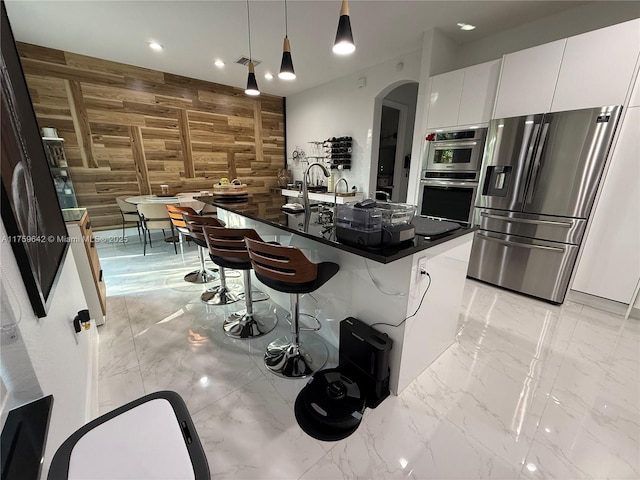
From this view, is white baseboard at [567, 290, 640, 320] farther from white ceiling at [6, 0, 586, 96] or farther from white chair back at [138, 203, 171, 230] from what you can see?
white chair back at [138, 203, 171, 230]

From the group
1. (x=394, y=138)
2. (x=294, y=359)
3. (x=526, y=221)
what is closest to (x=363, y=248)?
(x=294, y=359)

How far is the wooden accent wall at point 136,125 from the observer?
12.6 ft

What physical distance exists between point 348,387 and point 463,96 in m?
3.29

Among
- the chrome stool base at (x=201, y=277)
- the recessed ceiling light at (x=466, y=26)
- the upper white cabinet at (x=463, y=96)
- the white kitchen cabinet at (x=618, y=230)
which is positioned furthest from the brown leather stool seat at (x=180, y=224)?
the white kitchen cabinet at (x=618, y=230)

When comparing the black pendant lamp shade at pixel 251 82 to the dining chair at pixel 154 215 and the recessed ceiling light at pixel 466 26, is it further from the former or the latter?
the recessed ceiling light at pixel 466 26

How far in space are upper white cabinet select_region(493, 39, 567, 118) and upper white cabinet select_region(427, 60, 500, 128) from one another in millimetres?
118

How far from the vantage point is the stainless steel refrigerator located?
2.30 m

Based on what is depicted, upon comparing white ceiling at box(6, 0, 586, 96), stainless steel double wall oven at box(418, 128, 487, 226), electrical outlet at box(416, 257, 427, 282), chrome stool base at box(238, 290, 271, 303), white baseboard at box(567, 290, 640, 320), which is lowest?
chrome stool base at box(238, 290, 271, 303)

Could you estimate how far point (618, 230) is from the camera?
91.0 inches

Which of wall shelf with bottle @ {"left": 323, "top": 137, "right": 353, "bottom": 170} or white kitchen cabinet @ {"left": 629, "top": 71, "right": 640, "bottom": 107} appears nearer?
white kitchen cabinet @ {"left": 629, "top": 71, "right": 640, "bottom": 107}

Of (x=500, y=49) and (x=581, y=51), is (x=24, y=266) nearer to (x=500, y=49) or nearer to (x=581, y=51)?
(x=581, y=51)

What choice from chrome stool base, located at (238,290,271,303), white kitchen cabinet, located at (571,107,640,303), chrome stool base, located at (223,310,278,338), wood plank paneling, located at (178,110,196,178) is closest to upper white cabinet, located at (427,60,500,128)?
white kitchen cabinet, located at (571,107,640,303)

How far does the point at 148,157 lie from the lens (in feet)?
15.2

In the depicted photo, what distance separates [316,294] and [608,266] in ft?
Result: 9.04
